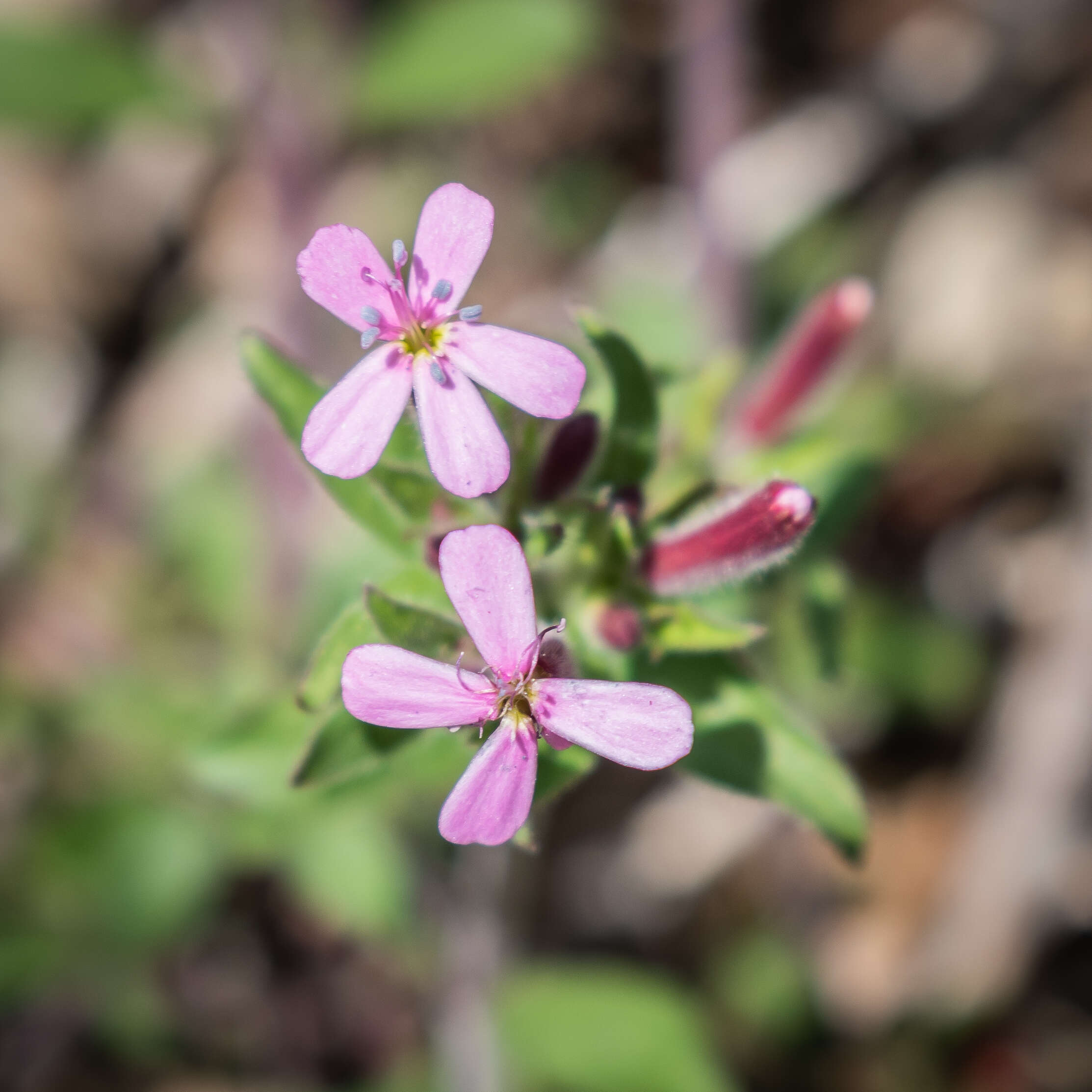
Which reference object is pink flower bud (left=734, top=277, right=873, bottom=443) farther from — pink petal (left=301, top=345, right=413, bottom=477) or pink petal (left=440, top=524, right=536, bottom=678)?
pink petal (left=440, top=524, right=536, bottom=678)

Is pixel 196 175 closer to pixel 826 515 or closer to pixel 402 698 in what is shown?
pixel 826 515

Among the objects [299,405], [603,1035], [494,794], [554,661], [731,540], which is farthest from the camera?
[603,1035]

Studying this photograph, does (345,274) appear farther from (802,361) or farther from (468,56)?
(468,56)

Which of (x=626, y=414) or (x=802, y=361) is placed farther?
(x=802, y=361)

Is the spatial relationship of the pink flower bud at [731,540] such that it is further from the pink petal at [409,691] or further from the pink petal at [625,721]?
the pink petal at [409,691]

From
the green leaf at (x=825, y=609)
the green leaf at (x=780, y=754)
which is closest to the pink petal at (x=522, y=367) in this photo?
the green leaf at (x=780, y=754)

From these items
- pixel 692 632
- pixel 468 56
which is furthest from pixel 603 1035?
pixel 468 56
